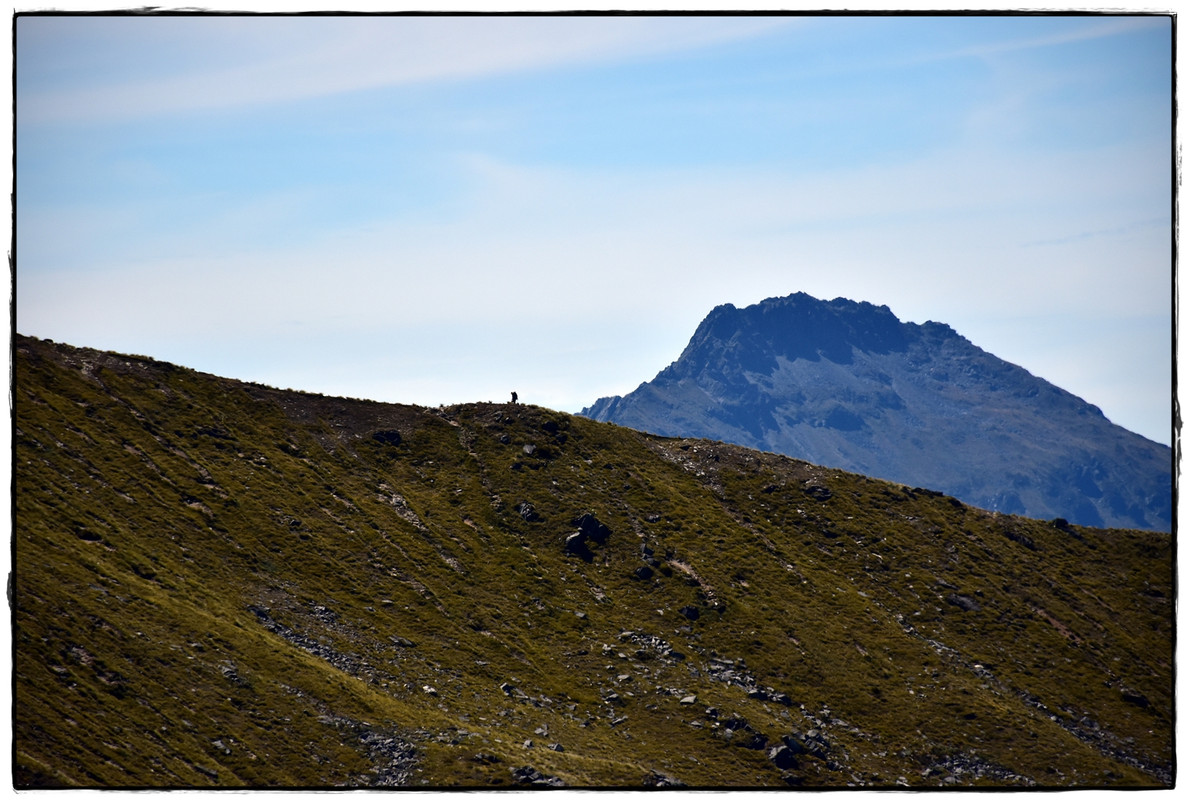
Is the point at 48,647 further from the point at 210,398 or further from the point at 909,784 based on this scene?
the point at 909,784

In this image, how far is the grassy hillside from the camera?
255 feet

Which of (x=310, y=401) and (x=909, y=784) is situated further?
(x=310, y=401)

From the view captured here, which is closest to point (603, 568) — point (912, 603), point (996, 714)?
point (912, 603)

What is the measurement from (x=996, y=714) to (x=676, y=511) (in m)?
47.2

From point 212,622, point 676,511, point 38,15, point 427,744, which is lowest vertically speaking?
point 427,744

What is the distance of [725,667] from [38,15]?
87347 mm

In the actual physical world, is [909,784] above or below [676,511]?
below

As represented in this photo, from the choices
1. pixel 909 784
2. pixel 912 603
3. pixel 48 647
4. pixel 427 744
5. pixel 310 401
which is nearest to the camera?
pixel 48 647

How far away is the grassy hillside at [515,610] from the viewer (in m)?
77.6

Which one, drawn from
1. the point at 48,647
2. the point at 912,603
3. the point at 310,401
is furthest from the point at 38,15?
the point at 912,603

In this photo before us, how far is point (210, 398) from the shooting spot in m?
130

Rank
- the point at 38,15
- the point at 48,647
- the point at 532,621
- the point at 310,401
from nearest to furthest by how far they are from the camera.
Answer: the point at 38,15 < the point at 48,647 < the point at 532,621 < the point at 310,401

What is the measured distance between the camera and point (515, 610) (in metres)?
111

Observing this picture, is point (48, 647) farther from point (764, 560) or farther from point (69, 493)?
point (764, 560)
